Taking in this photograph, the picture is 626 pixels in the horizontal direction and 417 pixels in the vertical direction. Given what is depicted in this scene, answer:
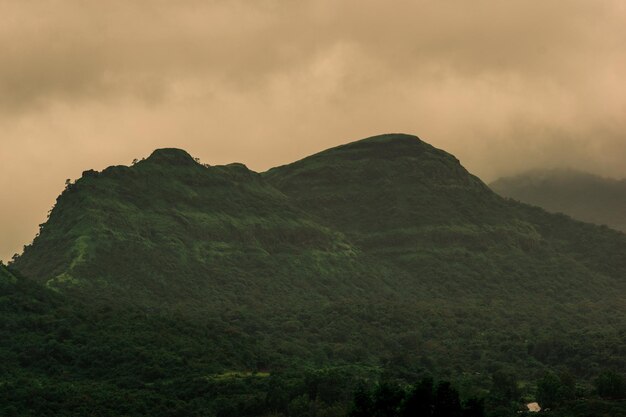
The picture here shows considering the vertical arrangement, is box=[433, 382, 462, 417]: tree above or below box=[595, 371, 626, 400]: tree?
above

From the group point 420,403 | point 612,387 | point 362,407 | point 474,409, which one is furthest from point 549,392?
point 362,407

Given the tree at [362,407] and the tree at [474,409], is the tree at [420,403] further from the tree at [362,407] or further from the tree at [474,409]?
the tree at [362,407]

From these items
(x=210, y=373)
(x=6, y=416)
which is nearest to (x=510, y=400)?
(x=210, y=373)

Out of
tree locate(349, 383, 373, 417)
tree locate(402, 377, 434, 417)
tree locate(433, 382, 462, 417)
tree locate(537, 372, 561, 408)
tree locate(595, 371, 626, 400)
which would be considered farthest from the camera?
tree locate(595, 371, 626, 400)

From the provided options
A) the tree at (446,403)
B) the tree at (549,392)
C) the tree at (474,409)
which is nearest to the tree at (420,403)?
the tree at (446,403)

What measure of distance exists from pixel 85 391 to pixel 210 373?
28.6 metres

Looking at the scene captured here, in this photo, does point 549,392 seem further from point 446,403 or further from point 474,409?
point 474,409

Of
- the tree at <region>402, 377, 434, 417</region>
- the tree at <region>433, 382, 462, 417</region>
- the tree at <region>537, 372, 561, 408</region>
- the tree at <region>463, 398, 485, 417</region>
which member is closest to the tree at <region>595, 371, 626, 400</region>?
the tree at <region>537, 372, 561, 408</region>

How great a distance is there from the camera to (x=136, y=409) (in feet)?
554

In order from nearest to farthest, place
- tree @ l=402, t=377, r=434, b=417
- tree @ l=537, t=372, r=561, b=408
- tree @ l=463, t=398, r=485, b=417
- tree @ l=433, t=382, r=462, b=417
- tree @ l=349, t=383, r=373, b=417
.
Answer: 1. tree @ l=463, t=398, r=485, b=417
2. tree @ l=433, t=382, r=462, b=417
3. tree @ l=402, t=377, r=434, b=417
4. tree @ l=349, t=383, r=373, b=417
5. tree @ l=537, t=372, r=561, b=408

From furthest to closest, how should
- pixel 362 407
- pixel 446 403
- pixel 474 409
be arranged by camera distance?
1. pixel 362 407
2. pixel 446 403
3. pixel 474 409

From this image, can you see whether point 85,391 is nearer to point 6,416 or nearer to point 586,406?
point 6,416

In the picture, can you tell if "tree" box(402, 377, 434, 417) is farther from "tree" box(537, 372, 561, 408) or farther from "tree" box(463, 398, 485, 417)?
"tree" box(537, 372, 561, 408)

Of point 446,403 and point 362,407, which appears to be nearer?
point 446,403
